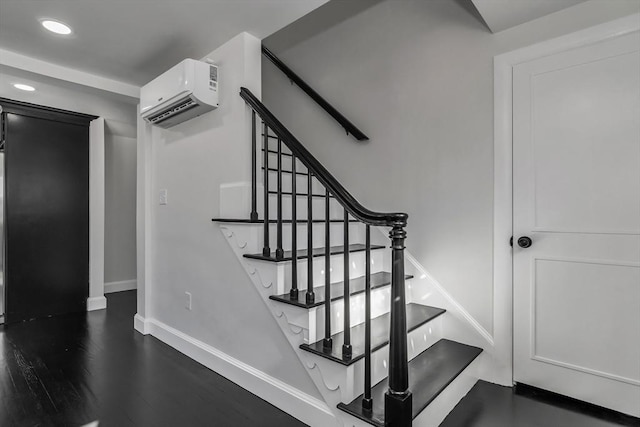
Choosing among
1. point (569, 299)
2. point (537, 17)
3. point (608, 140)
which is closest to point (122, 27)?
point (537, 17)

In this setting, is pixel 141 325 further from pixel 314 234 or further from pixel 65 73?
pixel 65 73

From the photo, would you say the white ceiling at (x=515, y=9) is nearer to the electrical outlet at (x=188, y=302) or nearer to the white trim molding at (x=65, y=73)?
the electrical outlet at (x=188, y=302)

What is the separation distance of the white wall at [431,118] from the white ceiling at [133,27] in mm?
798

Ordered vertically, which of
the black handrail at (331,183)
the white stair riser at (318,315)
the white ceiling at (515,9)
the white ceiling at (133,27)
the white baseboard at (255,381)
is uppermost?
the white ceiling at (133,27)

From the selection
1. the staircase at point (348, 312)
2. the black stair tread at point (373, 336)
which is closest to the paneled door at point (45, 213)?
the staircase at point (348, 312)

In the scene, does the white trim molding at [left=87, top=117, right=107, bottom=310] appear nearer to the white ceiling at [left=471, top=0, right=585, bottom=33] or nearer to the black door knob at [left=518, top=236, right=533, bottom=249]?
the white ceiling at [left=471, top=0, right=585, bottom=33]

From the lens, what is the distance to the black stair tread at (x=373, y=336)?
1.56m

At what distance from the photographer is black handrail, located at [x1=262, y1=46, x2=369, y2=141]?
8.75ft

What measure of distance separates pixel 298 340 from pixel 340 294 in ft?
1.10

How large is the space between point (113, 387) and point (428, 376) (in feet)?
6.07

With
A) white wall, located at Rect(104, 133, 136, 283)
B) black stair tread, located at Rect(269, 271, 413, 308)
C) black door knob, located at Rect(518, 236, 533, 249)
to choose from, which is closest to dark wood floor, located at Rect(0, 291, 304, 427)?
black stair tread, located at Rect(269, 271, 413, 308)

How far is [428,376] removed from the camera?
1.77 m

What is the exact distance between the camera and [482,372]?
2109mm

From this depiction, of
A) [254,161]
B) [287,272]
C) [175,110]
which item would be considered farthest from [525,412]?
[175,110]
